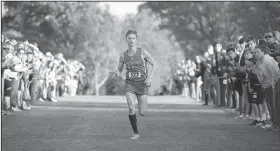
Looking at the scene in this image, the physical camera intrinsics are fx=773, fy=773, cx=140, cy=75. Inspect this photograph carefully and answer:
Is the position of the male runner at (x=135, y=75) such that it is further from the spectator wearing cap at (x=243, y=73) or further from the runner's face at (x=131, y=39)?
the spectator wearing cap at (x=243, y=73)

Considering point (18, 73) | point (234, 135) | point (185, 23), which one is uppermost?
point (185, 23)

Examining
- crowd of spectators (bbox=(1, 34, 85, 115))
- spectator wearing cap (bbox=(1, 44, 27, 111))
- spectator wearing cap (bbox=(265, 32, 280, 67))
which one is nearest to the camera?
spectator wearing cap (bbox=(265, 32, 280, 67))

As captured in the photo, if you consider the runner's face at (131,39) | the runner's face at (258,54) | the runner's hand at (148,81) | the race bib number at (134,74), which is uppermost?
the runner's face at (131,39)

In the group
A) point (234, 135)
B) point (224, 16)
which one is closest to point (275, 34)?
point (234, 135)

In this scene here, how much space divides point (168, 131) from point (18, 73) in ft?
26.3

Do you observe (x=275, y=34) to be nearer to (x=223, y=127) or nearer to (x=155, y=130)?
(x=223, y=127)

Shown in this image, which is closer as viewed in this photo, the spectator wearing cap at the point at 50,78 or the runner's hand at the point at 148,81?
the runner's hand at the point at 148,81

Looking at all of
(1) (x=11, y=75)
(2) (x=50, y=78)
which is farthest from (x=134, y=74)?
(2) (x=50, y=78)

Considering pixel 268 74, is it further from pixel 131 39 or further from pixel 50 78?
pixel 50 78

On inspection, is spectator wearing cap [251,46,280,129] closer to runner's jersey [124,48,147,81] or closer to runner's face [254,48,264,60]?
runner's face [254,48,264,60]

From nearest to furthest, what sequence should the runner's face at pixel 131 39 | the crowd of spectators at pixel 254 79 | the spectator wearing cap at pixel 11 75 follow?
the runner's face at pixel 131 39 < the crowd of spectators at pixel 254 79 < the spectator wearing cap at pixel 11 75

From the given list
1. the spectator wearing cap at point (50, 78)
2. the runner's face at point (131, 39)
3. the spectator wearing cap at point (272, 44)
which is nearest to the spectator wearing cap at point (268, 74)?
the spectator wearing cap at point (272, 44)

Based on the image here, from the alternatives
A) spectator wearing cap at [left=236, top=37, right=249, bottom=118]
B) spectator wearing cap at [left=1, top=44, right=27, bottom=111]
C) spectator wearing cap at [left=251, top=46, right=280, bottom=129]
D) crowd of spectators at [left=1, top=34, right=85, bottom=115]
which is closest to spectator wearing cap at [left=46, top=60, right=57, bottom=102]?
crowd of spectators at [left=1, top=34, right=85, bottom=115]

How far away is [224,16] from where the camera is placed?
44.2 metres
